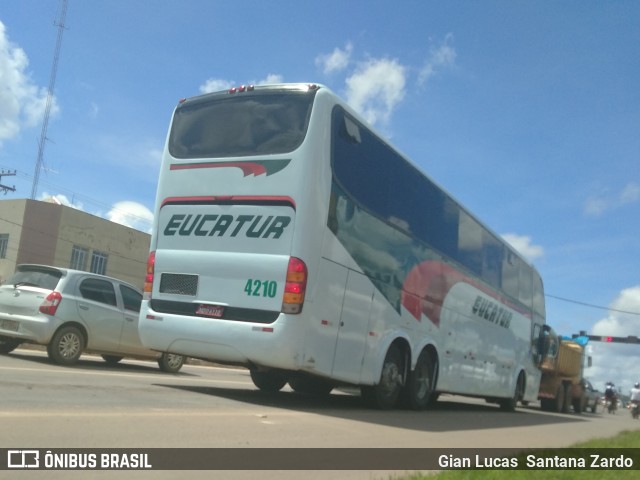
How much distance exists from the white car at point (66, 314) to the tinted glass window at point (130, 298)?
21 millimetres

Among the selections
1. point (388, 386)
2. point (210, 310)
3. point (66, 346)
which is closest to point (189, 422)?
point (210, 310)

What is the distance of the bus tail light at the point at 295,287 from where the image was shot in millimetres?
8391

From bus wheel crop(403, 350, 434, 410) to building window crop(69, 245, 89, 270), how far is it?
3596cm

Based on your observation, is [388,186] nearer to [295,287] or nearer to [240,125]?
[240,125]

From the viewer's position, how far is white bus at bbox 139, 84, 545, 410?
8.55 m

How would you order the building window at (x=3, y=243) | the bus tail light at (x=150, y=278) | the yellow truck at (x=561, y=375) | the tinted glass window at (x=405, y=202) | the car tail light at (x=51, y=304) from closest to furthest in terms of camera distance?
the tinted glass window at (x=405, y=202)
the bus tail light at (x=150, y=278)
the car tail light at (x=51, y=304)
the yellow truck at (x=561, y=375)
the building window at (x=3, y=243)

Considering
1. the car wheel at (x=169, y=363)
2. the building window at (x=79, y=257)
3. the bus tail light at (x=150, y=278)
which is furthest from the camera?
the building window at (x=79, y=257)

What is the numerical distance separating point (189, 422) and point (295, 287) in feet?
7.30

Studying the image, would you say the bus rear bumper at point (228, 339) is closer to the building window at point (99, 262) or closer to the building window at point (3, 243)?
the building window at point (3, 243)

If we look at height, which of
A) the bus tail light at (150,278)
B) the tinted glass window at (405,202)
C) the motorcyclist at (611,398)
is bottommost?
the motorcyclist at (611,398)

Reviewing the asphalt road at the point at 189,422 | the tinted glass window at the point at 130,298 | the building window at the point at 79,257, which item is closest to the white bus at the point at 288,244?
the asphalt road at the point at 189,422

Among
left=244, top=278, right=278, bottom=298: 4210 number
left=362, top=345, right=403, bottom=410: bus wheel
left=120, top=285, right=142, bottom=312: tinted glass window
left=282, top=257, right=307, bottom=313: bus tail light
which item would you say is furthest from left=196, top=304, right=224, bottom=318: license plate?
left=120, top=285, right=142, bottom=312: tinted glass window

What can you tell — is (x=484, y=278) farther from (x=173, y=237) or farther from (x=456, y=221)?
(x=173, y=237)

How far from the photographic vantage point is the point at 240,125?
30.7 feet
